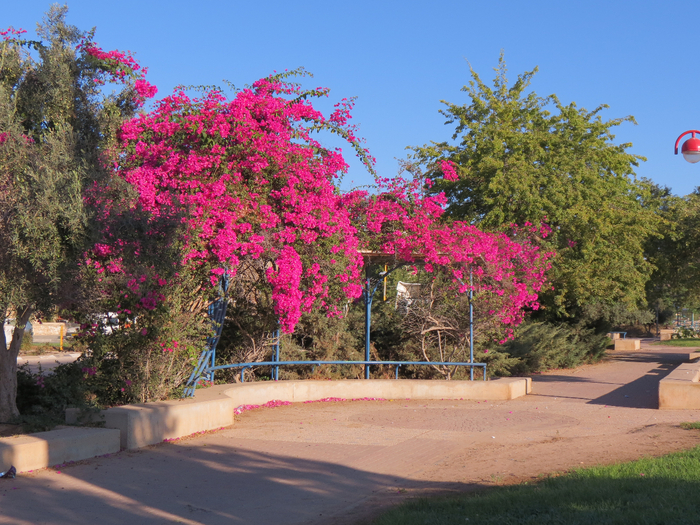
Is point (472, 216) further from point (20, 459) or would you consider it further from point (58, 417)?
point (20, 459)

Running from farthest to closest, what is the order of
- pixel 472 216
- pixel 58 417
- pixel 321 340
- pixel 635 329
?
pixel 635 329 → pixel 472 216 → pixel 321 340 → pixel 58 417

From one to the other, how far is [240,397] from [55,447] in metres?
4.46

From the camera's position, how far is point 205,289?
10492 mm

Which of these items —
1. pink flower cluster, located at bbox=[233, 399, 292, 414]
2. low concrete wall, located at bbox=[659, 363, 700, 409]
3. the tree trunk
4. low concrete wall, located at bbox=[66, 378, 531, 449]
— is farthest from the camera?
low concrete wall, located at bbox=[659, 363, 700, 409]

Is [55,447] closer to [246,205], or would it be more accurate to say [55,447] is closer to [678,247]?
[246,205]

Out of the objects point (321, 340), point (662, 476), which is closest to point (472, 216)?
point (321, 340)

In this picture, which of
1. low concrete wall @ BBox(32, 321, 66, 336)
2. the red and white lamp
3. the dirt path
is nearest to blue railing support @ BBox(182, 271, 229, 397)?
the dirt path

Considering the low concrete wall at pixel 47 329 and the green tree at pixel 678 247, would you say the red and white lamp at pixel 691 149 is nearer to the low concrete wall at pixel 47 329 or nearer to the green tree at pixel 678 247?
the green tree at pixel 678 247

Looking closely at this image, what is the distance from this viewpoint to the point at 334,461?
322 inches

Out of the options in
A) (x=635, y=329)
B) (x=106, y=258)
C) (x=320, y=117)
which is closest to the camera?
(x=106, y=258)

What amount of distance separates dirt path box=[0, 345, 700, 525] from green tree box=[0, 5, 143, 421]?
6.09 ft

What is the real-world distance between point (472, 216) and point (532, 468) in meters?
13.5

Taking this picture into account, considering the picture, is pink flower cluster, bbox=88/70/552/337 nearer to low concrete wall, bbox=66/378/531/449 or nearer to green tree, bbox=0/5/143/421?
green tree, bbox=0/5/143/421

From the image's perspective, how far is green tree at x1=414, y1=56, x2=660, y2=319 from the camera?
1938 centimetres
